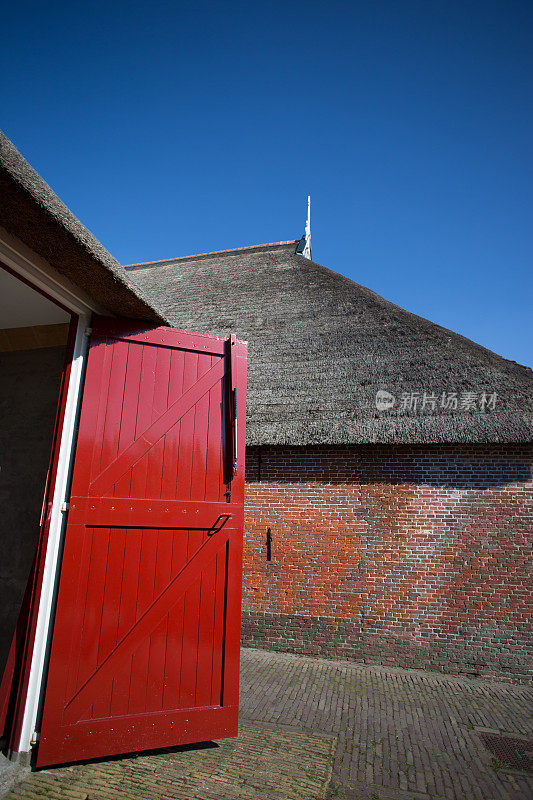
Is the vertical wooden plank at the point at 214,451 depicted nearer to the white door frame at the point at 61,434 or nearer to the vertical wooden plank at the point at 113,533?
the vertical wooden plank at the point at 113,533

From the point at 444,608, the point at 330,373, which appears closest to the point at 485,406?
the point at 330,373

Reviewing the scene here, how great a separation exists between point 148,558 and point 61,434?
3.67ft

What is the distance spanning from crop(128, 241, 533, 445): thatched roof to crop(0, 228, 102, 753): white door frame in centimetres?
348

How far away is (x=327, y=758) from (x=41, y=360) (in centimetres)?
440

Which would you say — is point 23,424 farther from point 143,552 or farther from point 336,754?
point 336,754

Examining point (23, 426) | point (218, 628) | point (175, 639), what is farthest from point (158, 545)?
point (23, 426)

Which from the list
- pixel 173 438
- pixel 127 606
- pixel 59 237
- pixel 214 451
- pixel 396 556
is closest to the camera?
pixel 59 237

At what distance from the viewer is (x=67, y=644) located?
9.97ft

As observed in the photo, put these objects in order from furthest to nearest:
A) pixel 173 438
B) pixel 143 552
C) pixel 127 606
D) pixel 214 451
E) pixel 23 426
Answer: pixel 23 426 → pixel 214 451 → pixel 173 438 → pixel 143 552 → pixel 127 606

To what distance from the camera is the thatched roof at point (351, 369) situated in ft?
20.5

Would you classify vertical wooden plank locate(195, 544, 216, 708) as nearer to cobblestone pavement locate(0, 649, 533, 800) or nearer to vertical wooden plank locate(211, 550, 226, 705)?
vertical wooden plank locate(211, 550, 226, 705)

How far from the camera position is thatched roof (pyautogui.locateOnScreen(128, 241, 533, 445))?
20.5 feet

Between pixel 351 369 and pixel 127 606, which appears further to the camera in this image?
pixel 351 369

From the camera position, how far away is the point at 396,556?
6258mm
